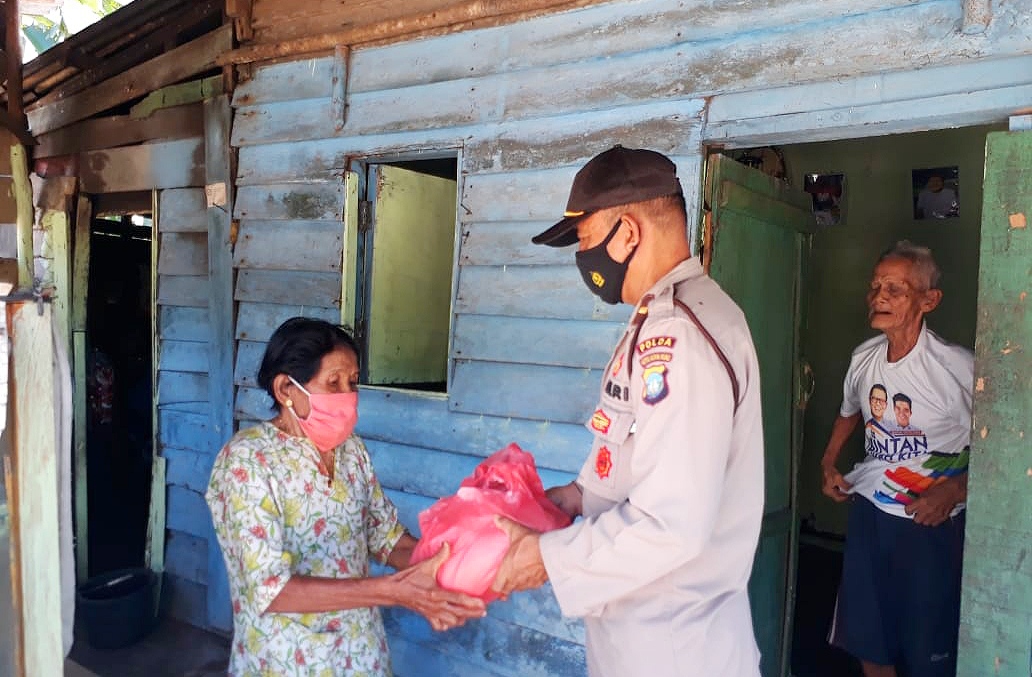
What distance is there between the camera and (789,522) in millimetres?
3279

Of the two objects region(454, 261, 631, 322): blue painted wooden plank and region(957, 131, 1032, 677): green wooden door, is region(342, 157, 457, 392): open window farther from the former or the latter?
region(957, 131, 1032, 677): green wooden door

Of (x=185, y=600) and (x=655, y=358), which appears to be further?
(x=185, y=600)

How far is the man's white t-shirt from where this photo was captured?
9.54ft

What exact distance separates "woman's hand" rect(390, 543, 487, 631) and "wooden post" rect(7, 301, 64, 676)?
2.31ft

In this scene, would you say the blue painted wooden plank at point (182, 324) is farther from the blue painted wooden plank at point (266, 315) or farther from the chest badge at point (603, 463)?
the chest badge at point (603, 463)

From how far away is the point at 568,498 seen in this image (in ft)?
6.56

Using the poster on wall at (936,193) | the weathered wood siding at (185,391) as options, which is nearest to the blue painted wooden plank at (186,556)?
the weathered wood siding at (185,391)

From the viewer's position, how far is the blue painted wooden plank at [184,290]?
4312 millimetres

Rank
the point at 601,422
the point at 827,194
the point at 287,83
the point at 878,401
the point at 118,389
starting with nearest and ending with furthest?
the point at 601,422, the point at 878,401, the point at 287,83, the point at 827,194, the point at 118,389

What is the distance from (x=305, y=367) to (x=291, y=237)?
6.03 ft

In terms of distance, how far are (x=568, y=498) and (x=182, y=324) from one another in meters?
3.21

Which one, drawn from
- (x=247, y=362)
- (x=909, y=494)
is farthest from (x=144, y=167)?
(x=909, y=494)

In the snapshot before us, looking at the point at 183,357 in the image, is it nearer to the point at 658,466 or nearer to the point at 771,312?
the point at 771,312

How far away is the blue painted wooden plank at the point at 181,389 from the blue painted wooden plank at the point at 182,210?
0.83 metres
